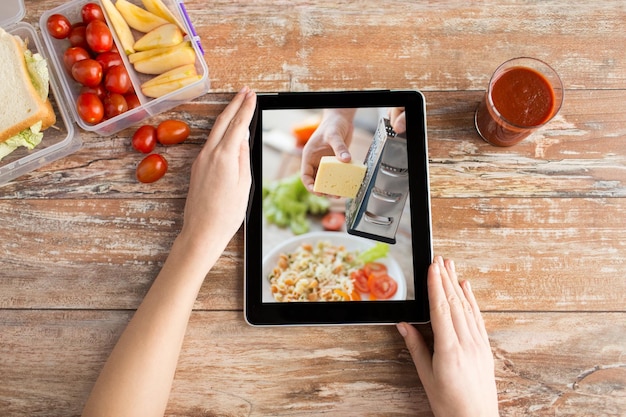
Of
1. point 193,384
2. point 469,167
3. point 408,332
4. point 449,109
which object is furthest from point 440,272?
point 193,384

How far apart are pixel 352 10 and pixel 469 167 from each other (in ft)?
1.44

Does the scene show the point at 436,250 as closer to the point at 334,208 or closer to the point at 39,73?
the point at 334,208

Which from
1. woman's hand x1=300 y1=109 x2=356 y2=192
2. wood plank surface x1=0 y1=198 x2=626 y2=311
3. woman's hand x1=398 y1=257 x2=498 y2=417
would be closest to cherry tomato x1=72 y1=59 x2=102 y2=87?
wood plank surface x1=0 y1=198 x2=626 y2=311

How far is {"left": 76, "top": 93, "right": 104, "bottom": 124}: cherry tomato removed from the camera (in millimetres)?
1028

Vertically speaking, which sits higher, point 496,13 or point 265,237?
point 496,13

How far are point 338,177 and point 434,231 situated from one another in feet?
0.76

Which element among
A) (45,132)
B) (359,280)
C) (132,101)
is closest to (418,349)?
(359,280)

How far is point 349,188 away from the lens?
1071 mm

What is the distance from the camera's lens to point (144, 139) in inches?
42.1

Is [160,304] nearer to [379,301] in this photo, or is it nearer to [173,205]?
[173,205]

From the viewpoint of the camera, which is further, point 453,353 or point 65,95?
point 65,95

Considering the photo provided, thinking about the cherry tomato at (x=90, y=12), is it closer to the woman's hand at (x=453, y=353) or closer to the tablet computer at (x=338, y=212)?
the tablet computer at (x=338, y=212)

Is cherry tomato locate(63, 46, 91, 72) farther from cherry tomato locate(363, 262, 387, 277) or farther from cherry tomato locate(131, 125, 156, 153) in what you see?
cherry tomato locate(363, 262, 387, 277)

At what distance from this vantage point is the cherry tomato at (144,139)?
3.51 ft
